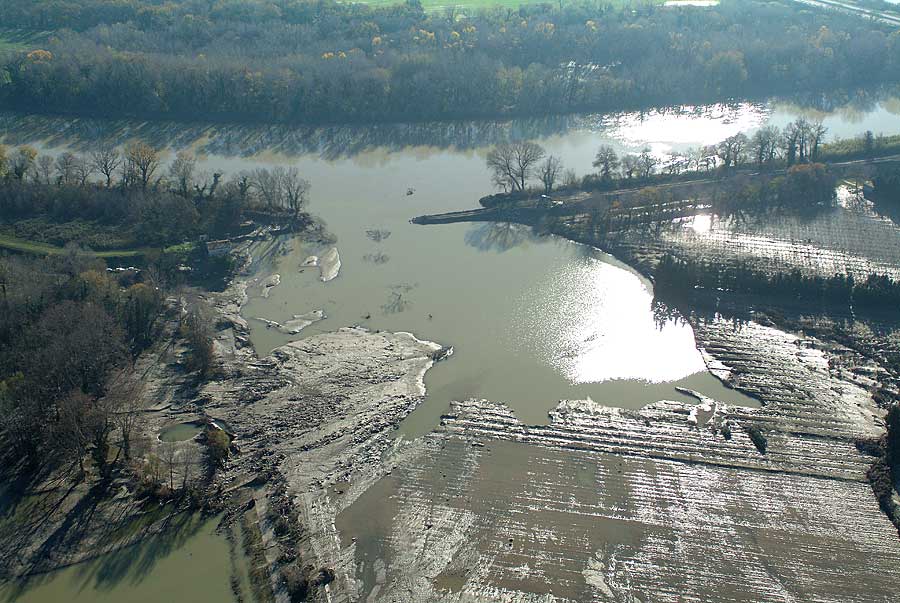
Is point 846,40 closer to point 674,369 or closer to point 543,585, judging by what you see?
point 674,369

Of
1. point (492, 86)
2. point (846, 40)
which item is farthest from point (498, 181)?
point (846, 40)

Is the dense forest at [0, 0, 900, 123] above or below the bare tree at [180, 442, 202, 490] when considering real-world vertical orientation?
above

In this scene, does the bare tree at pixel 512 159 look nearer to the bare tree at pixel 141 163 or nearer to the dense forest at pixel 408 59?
the dense forest at pixel 408 59

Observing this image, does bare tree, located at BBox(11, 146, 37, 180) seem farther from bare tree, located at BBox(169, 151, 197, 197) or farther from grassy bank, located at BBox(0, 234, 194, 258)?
bare tree, located at BBox(169, 151, 197, 197)

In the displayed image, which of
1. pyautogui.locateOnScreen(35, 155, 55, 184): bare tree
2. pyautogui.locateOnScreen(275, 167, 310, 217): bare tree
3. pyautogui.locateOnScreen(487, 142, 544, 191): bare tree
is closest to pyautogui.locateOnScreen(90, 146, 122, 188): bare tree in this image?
pyautogui.locateOnScreen(35, 155, 55, 184): bare tree

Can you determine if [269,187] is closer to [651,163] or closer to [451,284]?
[451,284]

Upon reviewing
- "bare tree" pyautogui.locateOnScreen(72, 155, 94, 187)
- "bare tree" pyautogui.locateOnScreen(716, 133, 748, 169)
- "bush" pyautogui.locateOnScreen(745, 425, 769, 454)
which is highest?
"bare tree" pyautogui.locateOnScreen(716, 133, 748, 169)

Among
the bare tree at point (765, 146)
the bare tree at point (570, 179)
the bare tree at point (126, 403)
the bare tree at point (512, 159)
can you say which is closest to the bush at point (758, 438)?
the bare tree at point (126, 403)
